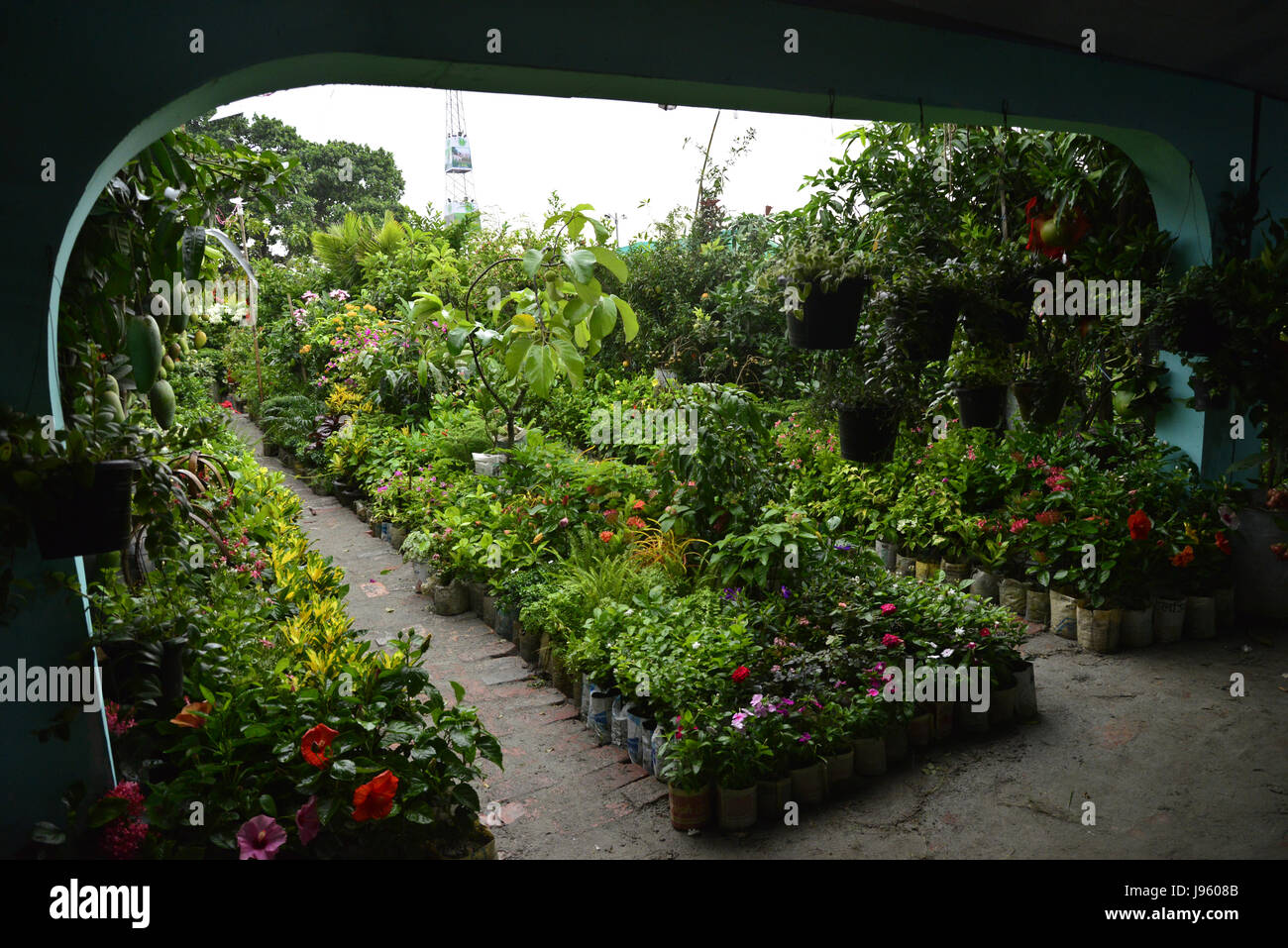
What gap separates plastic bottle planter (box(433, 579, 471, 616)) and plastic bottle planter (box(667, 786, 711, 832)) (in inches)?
101

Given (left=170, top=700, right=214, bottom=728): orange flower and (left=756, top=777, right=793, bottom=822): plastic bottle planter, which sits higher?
(left=170, top=700, right=214, bottom=728): orange flower

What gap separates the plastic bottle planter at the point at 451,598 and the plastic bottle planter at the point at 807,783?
2.76 meters

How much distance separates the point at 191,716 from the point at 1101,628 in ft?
13.8

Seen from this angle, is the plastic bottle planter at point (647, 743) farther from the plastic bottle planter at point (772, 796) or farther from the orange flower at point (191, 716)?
the orange flower at point (191, 716)

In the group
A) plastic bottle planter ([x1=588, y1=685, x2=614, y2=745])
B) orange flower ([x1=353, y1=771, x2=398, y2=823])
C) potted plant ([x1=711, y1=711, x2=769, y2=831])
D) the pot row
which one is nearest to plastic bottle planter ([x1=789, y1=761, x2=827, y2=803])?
potted plant ([x1=711, y1=711, x2=769, y2=831])

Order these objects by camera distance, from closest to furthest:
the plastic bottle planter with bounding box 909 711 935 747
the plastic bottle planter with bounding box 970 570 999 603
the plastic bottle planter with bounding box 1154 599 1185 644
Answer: the plastic bottle planter with bounding box 909 711 935 747 < the plastic bottle planter with bounding box 1154 599 1185 644 < the plastic bottle planter with bounding box 970 570 999 603

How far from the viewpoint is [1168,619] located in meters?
4.55

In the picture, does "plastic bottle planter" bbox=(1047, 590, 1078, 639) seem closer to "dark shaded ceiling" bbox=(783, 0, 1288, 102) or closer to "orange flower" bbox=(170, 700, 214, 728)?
"dark shaded ceiling" bbox=(783, 0, 1288, 102)

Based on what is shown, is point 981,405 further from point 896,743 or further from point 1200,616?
point 896,743

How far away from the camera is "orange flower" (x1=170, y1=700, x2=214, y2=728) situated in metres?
2.52

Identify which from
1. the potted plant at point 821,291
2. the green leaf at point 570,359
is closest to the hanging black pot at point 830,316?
the potted plant at point 821,291

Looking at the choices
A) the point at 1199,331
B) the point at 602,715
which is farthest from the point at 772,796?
the point at 1199,331

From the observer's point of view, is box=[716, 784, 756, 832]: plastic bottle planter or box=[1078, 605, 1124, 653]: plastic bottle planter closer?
box=[716, 784, 756, 832]: plastic bottle planter

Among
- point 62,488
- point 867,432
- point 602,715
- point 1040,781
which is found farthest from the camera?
point 867,432
